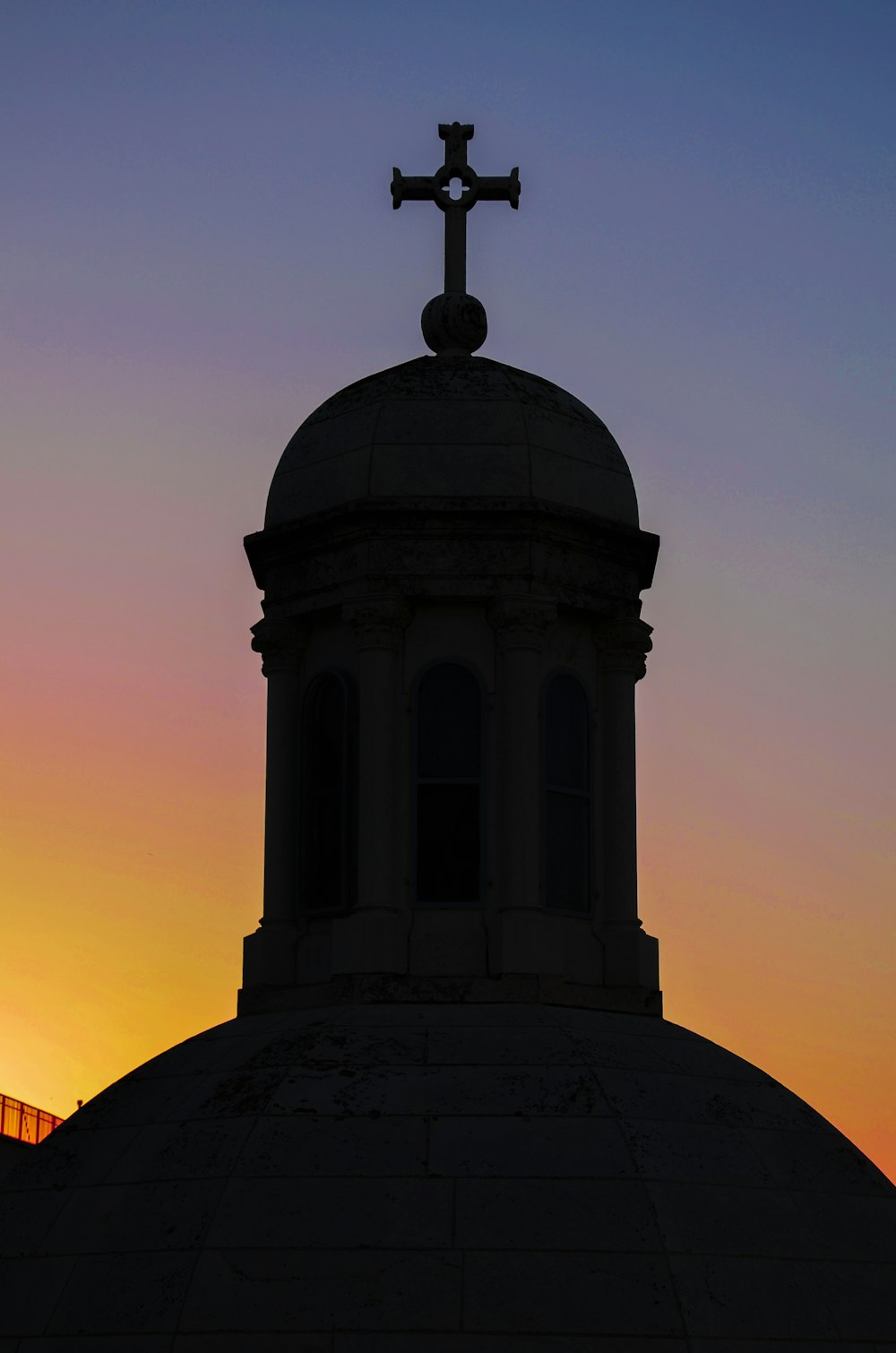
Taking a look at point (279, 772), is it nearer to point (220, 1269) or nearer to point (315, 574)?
point (315, 574)

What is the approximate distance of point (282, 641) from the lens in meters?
22.7

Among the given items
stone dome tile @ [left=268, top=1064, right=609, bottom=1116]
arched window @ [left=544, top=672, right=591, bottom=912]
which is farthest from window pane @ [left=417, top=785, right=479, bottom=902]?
stone dome tile @ [left=268, top=1064, right=609, bottom=1116]

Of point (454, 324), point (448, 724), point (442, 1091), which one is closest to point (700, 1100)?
point (442, 1091)

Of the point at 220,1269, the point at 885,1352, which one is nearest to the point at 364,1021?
the point at 220,1269

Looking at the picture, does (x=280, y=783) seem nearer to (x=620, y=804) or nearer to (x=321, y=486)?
(x=321, y=486)

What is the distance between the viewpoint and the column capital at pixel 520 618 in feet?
70.9

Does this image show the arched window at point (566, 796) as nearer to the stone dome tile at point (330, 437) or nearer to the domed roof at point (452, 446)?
the domed roof at point (452, 446)

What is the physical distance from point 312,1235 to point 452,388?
931 centimetres

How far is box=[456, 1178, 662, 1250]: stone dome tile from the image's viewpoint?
1675 cm

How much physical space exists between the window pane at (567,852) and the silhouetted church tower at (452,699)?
0.02 meters

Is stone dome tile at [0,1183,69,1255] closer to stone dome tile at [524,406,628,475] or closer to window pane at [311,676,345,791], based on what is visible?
window pane at [311,676,345,791]

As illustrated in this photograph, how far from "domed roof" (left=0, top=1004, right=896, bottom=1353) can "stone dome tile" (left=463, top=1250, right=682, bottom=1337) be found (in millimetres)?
18

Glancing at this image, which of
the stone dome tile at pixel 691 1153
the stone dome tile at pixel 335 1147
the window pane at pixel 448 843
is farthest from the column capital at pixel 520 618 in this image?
the stone dome tile at pixel 335 1147

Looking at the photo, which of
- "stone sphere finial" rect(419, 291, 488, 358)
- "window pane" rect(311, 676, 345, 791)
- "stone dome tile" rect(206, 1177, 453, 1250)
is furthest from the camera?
"stone sphere finial" rect(419, 291, 488, 358)
